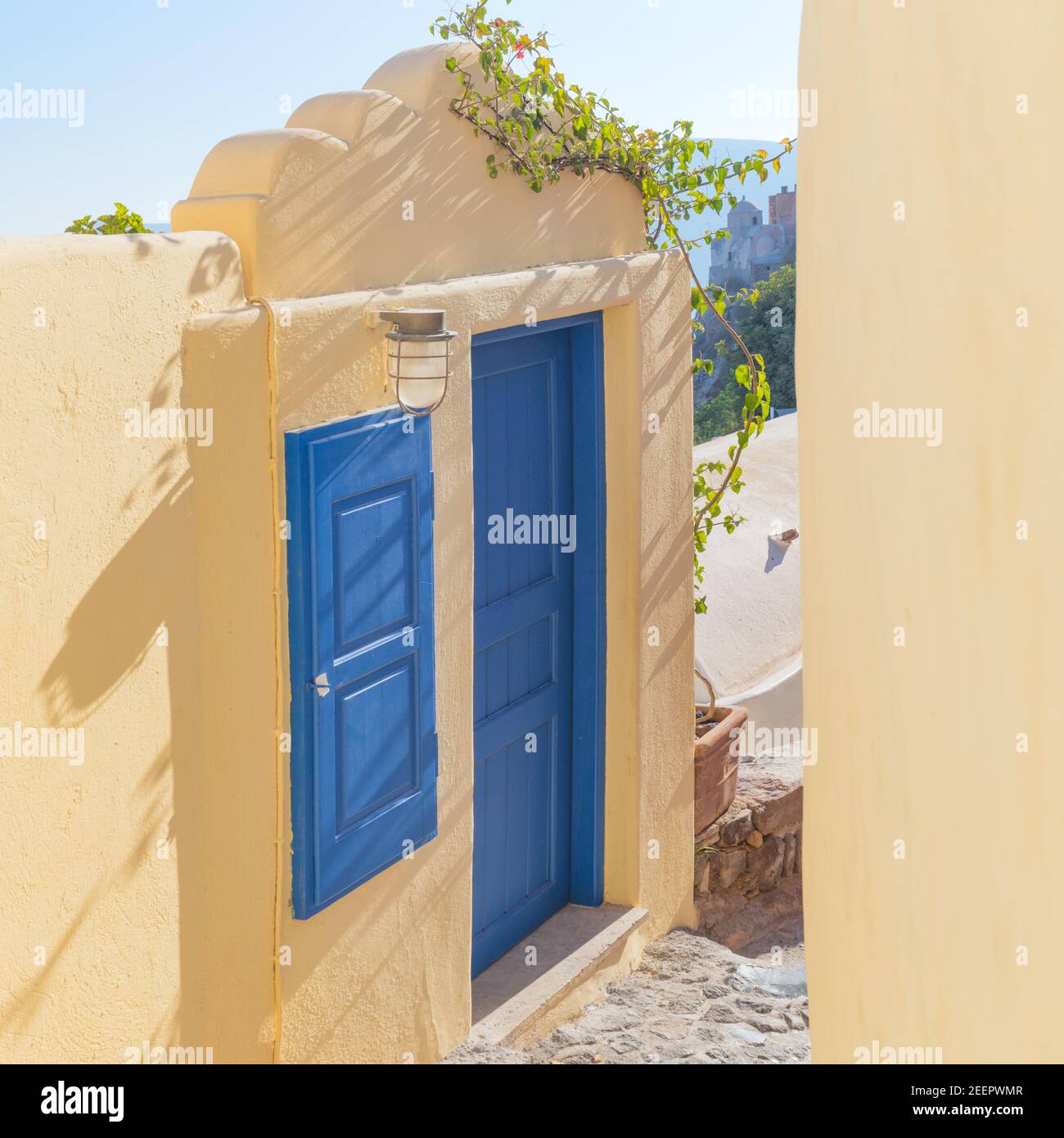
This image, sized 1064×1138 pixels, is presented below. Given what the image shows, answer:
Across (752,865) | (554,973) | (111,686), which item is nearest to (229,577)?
(111,686)

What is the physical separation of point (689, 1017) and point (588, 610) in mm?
1608

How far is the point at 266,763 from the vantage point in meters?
3.39

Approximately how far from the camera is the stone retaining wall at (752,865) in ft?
19.9

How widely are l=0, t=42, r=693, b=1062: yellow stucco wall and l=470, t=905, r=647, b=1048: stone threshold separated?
0.87 feet

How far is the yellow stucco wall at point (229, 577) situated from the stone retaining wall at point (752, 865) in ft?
6.88

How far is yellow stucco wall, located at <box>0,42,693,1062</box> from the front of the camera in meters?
2.74

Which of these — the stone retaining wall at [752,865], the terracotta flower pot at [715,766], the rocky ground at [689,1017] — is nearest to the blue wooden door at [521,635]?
the rocky ground at [689,1017]

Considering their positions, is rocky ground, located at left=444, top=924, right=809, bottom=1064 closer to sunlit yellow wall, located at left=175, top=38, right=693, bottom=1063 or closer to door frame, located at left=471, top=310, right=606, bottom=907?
sunlit yellow wall, located at left=175, top=38, right=693, bottom=1063

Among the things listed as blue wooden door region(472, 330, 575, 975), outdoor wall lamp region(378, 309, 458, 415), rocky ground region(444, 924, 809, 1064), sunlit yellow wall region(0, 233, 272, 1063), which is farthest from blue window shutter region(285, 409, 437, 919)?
rocky ground region(444, 924, 809, 1064)

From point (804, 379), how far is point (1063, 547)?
1.80 metres

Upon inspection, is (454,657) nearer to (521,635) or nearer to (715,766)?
(521,635)

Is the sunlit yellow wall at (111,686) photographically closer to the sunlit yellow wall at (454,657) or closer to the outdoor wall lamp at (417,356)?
the sunlit yellow wall at (454,657)

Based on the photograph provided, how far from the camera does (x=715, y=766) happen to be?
19.8 ft
